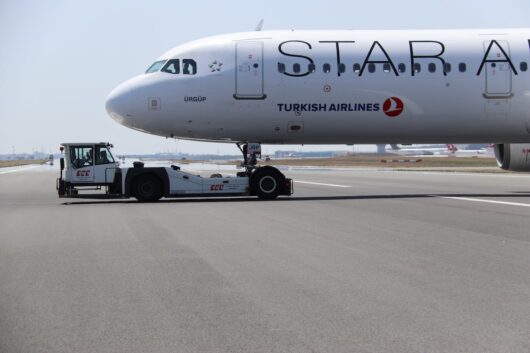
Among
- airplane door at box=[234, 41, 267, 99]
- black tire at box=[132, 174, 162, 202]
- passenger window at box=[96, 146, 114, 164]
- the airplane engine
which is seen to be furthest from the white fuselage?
the airplane engine

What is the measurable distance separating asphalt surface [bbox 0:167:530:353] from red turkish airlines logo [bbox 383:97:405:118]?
816cm

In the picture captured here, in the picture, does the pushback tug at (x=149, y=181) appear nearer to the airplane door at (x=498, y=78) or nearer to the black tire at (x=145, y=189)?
the black tire at (x=145, y=189)

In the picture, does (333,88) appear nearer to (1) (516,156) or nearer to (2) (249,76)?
(2) (249,76)

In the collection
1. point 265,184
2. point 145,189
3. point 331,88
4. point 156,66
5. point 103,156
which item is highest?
point 156,66

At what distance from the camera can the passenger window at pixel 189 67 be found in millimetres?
23484

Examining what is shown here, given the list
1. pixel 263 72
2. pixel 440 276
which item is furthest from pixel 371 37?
pixel 440 276

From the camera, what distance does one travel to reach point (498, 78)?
23906 mm

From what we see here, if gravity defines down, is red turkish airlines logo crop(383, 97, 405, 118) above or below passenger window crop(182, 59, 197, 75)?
below

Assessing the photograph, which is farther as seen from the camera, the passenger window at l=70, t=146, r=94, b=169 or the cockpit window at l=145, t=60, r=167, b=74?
the cockpit window at l=145, t=60, r=167, b=74

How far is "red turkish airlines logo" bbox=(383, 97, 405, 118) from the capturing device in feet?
77.4

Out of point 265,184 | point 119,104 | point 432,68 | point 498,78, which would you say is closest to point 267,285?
point 265,184

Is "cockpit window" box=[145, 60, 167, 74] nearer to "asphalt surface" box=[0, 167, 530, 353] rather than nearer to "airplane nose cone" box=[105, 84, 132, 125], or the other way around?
"airplane nose cone" box=[105, 84, 132, 125]

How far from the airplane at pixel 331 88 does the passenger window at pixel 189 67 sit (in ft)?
0.11

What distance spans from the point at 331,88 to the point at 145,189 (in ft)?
22.9
